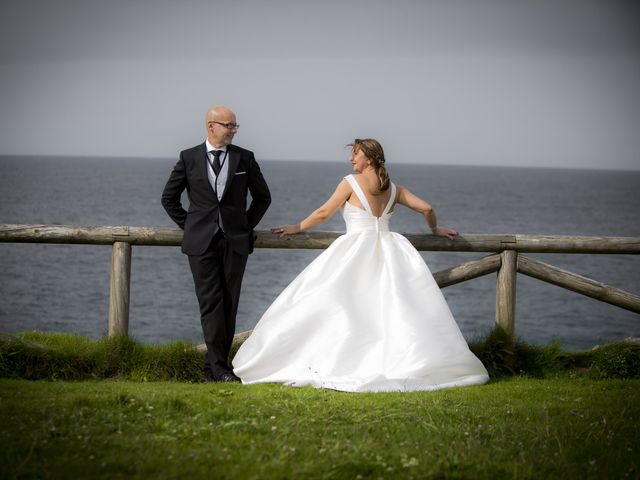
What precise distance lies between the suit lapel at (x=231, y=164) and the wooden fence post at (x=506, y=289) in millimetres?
2667

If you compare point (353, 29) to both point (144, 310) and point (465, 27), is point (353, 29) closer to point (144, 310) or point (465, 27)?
point (465, 27)

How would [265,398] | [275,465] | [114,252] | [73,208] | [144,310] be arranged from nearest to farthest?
[275,465], [265,398], [114,252], [144,310], [73,208]

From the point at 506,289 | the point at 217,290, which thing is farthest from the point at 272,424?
the point at 506,289

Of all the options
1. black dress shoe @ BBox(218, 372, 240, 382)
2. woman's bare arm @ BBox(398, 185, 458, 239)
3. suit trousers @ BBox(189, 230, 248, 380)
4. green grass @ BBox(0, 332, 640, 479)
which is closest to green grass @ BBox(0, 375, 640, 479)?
green grass @ BBox(0, 332, 640, 479)

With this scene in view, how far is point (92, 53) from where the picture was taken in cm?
14362

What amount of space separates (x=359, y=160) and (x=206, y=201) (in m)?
1.43

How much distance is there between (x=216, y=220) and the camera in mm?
7039

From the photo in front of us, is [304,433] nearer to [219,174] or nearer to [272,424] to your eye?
[272,424]

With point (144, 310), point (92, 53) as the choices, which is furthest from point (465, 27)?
point (144, 310)

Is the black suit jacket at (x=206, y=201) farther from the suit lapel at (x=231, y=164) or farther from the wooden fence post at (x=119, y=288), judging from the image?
the wooden fence post at (x=119, y=288)

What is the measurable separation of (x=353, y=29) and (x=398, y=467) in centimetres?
11752

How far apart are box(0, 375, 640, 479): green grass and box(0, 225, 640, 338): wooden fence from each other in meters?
1.15

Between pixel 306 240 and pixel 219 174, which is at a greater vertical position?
pixel 219 174

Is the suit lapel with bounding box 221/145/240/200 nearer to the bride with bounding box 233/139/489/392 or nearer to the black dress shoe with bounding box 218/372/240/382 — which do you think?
the bride with bounding box 233/139/489/392
